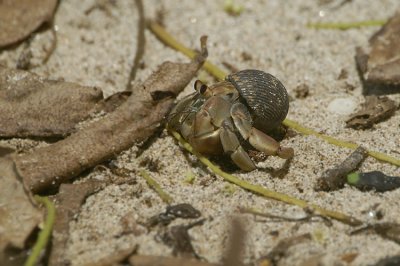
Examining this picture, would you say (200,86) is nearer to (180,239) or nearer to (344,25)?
(180,239)

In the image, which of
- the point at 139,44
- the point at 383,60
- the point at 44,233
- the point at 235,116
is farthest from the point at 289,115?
the point at 44,233

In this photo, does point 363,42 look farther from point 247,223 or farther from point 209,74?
point 247,223

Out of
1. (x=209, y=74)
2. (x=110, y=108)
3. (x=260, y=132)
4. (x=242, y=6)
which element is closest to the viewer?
(x=260, y=132)

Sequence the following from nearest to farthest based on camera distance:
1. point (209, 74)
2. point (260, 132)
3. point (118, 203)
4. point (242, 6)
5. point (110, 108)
Answer: point (118, 203) → point (260, 132) → point (110, 108) → point (209, 74) → point (242, 6)

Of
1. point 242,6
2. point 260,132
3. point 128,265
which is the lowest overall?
point 128,265

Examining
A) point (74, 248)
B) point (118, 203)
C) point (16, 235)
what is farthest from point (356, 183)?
point (16, 235)

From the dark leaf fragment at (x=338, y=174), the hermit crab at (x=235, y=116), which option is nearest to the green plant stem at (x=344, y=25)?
the hermit crab at (x=235, y=116)

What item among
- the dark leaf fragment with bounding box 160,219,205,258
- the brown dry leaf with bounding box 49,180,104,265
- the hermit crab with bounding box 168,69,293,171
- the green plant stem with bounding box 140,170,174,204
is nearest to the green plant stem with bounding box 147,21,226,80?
the hermit crab with bounding box 168,69,293,171
